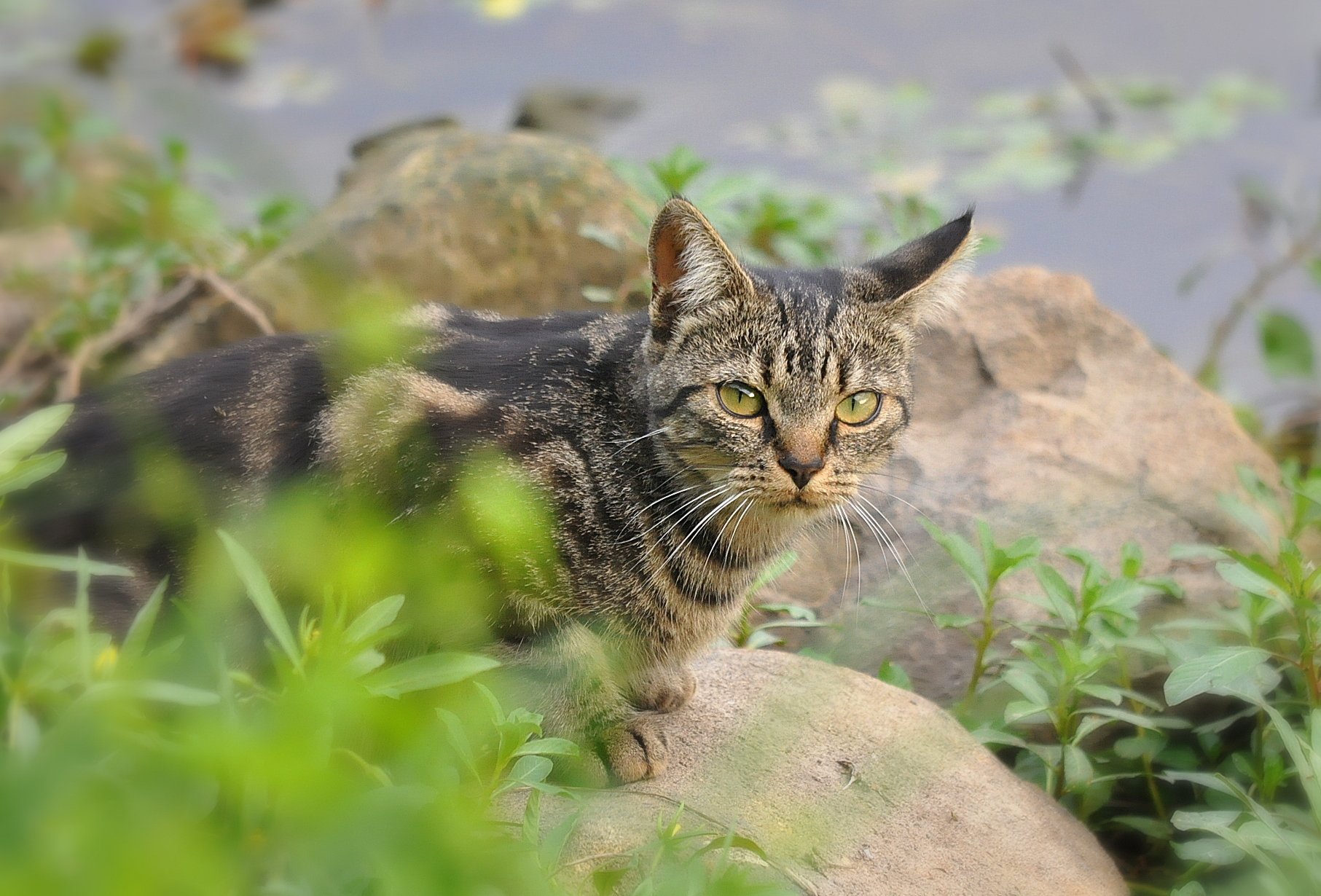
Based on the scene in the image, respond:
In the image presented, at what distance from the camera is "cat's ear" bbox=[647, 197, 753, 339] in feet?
10.6

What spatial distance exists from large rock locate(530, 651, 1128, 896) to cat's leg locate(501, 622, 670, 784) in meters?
0.11

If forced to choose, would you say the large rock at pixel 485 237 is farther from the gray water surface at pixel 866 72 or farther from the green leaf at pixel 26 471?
the green leaf at pixel 26 471

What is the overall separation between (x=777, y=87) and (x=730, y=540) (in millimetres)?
6211

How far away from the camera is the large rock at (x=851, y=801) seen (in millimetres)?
2543

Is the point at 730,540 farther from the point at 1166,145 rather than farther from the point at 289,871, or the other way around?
the point at 1166,145

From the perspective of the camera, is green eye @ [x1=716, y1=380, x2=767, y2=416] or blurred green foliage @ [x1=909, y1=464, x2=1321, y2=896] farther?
green eye @ [x1=716, y1=380, x2=767, y2=416]

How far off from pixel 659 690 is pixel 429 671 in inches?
54.7

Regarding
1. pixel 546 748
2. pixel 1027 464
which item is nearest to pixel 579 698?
pixel 546 748

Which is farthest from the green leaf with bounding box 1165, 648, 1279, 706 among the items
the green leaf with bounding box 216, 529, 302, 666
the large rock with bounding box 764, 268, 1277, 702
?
the green leaf with bounding box 216, 529, 302, 666

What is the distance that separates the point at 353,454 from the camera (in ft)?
10.1

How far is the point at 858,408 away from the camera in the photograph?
11.2 ft

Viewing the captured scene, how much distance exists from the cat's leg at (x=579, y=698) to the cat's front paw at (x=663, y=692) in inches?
4.9

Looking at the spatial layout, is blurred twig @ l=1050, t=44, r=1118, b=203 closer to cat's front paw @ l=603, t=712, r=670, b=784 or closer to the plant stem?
the plant stem

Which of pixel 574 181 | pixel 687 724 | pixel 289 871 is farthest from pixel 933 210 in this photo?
pixel 289 871
